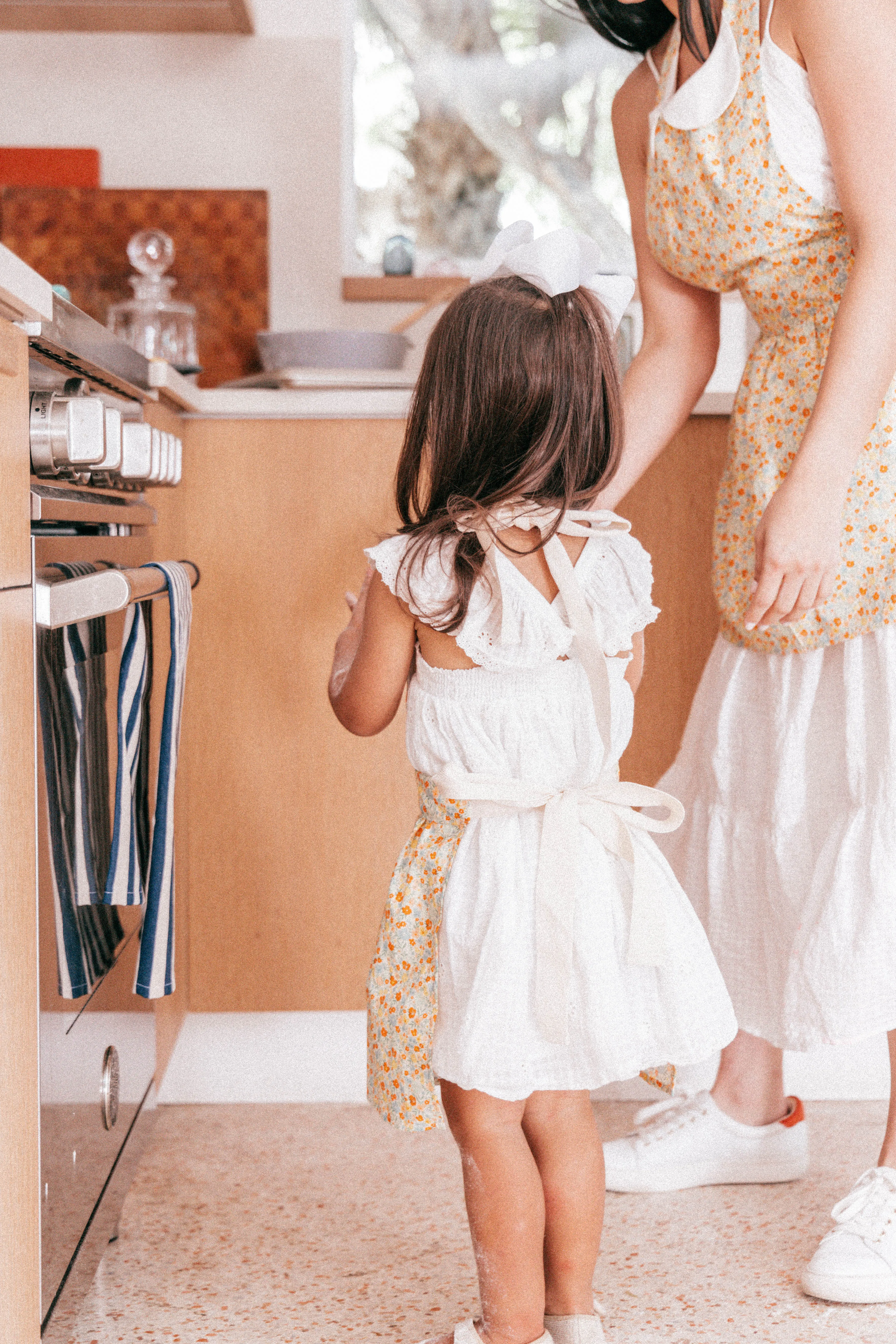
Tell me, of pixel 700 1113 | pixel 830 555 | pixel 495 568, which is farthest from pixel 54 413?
pixel 700 1113

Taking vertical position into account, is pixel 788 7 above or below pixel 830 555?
above

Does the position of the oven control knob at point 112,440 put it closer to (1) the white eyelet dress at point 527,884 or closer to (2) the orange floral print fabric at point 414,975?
(1) the white eyelet dress at point 527,884

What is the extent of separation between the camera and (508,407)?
39.4 inches

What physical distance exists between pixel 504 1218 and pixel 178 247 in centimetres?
181

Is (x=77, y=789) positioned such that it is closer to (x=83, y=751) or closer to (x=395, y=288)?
(x=83, y=751)

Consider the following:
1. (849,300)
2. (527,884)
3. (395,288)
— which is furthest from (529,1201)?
(395,288)

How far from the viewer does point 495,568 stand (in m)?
0.98

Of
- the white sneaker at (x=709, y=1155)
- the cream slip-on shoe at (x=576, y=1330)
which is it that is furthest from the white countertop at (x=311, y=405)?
the cream slip-on shoe at (x=576, y=1330)

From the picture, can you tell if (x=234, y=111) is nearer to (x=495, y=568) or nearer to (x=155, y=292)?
(x=155, y=292)

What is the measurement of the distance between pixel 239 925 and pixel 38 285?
3.13ft

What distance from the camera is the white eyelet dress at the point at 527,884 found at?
0.97 metres

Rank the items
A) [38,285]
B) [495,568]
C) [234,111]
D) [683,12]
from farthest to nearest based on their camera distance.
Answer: [234,111] < [683,12] < [495,568] < [38,285]

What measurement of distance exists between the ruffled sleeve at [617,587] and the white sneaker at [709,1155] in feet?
2.06

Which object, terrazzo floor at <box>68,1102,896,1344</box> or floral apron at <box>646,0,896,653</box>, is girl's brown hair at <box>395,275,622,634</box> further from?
terrazzo floor at <box>68,1102,896,1344</box>
